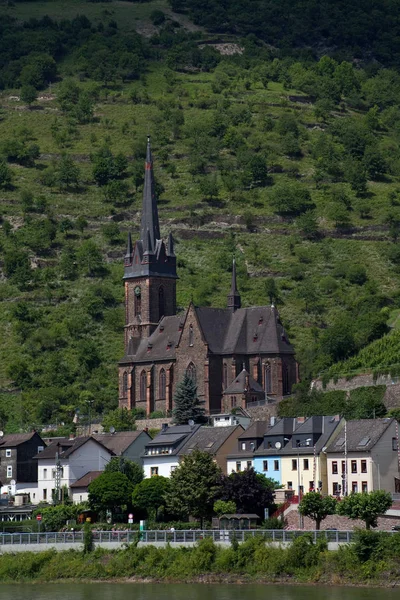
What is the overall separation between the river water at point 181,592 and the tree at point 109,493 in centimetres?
1289

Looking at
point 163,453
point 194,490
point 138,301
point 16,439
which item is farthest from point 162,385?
point 194,490

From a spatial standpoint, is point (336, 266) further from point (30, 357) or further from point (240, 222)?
point (30, 357)

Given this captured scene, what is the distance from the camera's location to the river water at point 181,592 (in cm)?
7356

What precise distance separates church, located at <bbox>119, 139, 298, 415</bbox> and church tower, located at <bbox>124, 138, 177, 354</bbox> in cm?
9

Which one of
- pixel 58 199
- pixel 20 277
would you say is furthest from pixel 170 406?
pixel 58 199

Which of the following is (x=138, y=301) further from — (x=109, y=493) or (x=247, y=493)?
(x=247, y=493)

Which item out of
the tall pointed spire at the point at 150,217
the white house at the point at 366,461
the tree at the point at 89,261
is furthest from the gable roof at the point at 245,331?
the tree at the point at 89,261

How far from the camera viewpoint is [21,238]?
600 feet

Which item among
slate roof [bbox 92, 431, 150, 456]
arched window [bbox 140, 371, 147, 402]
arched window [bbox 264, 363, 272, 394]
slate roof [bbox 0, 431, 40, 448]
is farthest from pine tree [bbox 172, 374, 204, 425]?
slate roof [bbox 0, 431, 40, 448]

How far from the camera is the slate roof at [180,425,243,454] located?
10662cm

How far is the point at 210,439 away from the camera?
108625 mm

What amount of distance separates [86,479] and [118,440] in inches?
314

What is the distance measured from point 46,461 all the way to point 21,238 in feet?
239

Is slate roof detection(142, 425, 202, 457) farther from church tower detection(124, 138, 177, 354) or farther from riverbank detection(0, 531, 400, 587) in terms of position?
church tower detection(124, 138, 177, 354)
